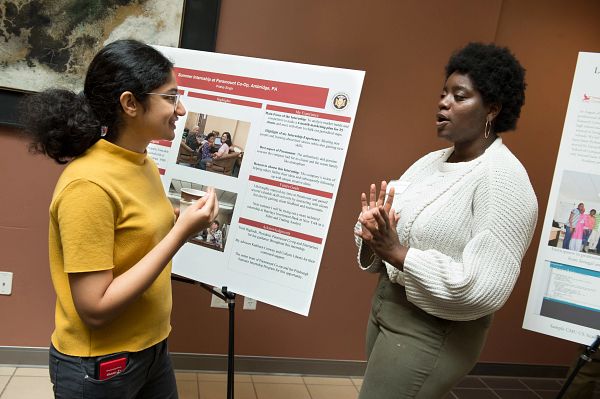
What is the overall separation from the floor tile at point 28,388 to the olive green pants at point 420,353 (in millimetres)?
1754

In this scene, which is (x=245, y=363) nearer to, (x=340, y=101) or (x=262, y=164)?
(x=262, y=164)

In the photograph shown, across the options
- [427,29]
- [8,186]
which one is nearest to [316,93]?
[427,29]

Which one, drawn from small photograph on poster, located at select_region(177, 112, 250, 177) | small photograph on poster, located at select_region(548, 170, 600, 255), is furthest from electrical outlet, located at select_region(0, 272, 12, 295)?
small photograph on poster, located at select_region(548, 170, 600, 255)

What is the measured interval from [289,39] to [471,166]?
Answer: 1549 mm

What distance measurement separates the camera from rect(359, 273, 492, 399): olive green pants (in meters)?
1.37

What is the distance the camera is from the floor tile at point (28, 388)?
7.90ft

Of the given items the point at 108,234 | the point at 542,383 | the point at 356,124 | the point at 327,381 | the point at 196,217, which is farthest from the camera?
the point at 542,383

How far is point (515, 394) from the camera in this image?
124 inches

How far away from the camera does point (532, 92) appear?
3.04 m

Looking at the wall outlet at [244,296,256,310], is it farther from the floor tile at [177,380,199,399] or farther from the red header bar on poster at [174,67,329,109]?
the red header bar on poster at [174,67,329,109]

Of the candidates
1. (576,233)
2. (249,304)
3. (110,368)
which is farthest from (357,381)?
(110,368)

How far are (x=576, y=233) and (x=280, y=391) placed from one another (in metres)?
1.68

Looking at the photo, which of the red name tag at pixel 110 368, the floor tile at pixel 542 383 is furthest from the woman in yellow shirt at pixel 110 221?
the floor tile at pixel 542 383

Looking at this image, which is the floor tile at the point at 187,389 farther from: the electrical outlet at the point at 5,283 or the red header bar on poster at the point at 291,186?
the red header bar on poster at the point at 291,186
